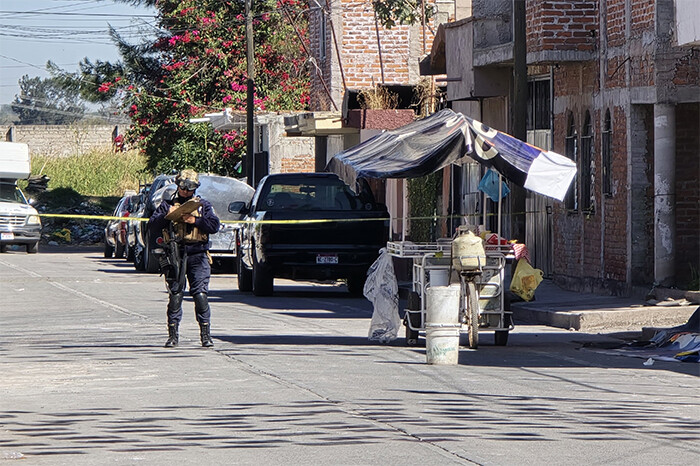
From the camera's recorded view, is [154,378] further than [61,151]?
No

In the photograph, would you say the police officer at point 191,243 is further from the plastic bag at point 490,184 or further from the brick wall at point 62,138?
the brick wall at point 62,138

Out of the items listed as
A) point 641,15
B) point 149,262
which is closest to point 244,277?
point 149,262

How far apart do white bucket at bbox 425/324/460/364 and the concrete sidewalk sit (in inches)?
165

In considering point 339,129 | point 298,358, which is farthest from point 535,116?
point 298,358

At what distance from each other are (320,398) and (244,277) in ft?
44.4

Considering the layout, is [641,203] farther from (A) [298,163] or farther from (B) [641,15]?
(A) [298,163]

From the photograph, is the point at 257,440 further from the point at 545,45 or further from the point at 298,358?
the point at 545,45

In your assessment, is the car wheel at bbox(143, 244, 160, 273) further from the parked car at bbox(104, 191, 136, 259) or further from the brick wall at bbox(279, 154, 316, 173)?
the brick wall at bbox(279, 154, 316, 173)

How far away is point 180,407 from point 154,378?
193 cm

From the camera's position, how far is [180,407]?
10.9 metres

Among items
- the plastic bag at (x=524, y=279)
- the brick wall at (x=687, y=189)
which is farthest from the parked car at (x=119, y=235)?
the brick wall at (x=687, y=189)

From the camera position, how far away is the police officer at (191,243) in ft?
49.7

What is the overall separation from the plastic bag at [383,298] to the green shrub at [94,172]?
47.9m

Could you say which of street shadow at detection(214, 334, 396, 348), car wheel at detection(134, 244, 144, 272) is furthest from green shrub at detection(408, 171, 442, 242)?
street shadow at detection(214, 334, 396, 348)
